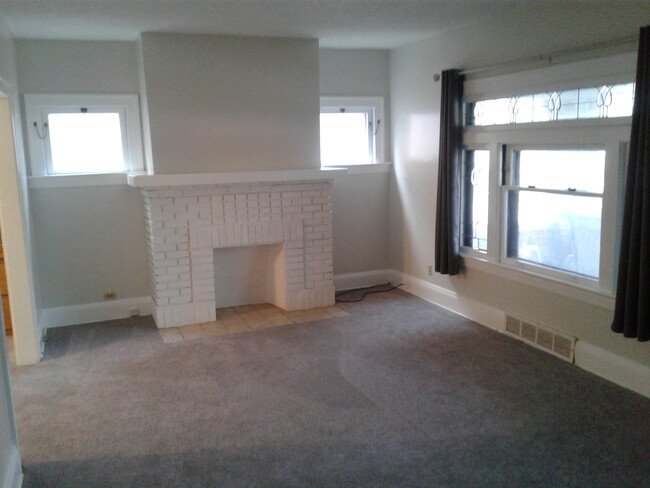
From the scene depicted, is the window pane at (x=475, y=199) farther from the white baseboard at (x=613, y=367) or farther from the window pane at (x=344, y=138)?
the window pane at (x=344, y=138)

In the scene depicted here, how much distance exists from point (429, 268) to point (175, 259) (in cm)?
235

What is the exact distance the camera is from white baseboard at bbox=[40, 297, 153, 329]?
5.09 m

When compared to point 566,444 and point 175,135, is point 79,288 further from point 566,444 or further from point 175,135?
point 566,444

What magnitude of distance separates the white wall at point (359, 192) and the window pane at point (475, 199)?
1317 millimetres

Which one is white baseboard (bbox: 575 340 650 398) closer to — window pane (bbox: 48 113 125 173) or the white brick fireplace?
the white brick fireplace

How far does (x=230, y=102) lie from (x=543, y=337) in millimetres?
3190

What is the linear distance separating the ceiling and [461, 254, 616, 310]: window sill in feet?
6.26

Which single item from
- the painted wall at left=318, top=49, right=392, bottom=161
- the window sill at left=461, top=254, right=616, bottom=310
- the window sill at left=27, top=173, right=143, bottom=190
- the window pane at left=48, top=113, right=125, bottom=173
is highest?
the painted wall at left=318, top=49, right=392, bottom=161

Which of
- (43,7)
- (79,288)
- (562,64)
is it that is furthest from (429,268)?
(43,7)

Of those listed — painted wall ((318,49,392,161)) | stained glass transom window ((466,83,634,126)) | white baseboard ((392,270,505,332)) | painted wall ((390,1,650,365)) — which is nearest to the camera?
stained glass transom window ((466,83,634,126))

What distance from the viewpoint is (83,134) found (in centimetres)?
516

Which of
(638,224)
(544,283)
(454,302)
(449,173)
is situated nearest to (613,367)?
(544,283)

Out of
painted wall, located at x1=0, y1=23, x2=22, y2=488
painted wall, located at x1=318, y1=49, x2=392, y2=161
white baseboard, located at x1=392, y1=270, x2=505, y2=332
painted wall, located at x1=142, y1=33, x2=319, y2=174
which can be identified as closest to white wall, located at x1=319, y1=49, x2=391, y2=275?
painted wall, located at x1=318, y1=49, x2=392, y2=161

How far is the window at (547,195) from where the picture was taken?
3586 mm
